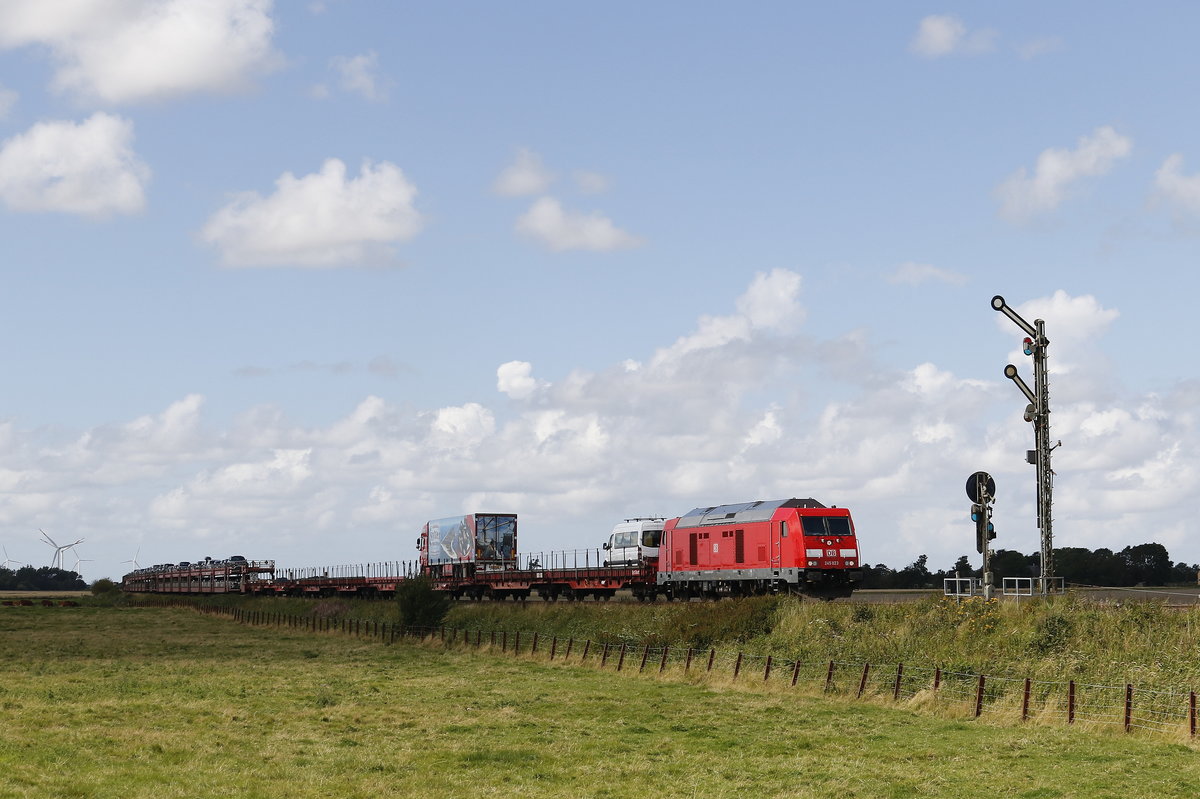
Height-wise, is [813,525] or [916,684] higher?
[813,525]

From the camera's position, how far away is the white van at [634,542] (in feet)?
232

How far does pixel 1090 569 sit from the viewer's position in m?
95.6

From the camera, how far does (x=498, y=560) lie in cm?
8481

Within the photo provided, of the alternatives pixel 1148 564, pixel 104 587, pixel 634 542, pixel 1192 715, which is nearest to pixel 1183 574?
pixel 1148 564

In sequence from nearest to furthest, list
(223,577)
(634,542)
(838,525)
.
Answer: (838,525)
(634,542)
(223,577)

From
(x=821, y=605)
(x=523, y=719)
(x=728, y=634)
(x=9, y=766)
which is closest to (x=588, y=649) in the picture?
(x=728, y=634)

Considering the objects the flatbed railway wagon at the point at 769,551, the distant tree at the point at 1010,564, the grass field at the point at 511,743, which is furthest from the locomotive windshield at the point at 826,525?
the distant tree at the point at 1010,564

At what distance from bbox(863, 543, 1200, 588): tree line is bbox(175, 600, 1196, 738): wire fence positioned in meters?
46.9

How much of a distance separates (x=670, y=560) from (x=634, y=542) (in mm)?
6525

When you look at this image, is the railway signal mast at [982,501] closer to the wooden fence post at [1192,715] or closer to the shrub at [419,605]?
the wooden fence post at [1192,715]

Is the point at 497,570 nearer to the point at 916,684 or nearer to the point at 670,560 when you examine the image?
the point at 670,560

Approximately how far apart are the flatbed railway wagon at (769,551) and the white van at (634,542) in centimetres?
660

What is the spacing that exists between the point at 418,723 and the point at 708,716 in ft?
24.2

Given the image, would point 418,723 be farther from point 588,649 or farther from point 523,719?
point 588,649
